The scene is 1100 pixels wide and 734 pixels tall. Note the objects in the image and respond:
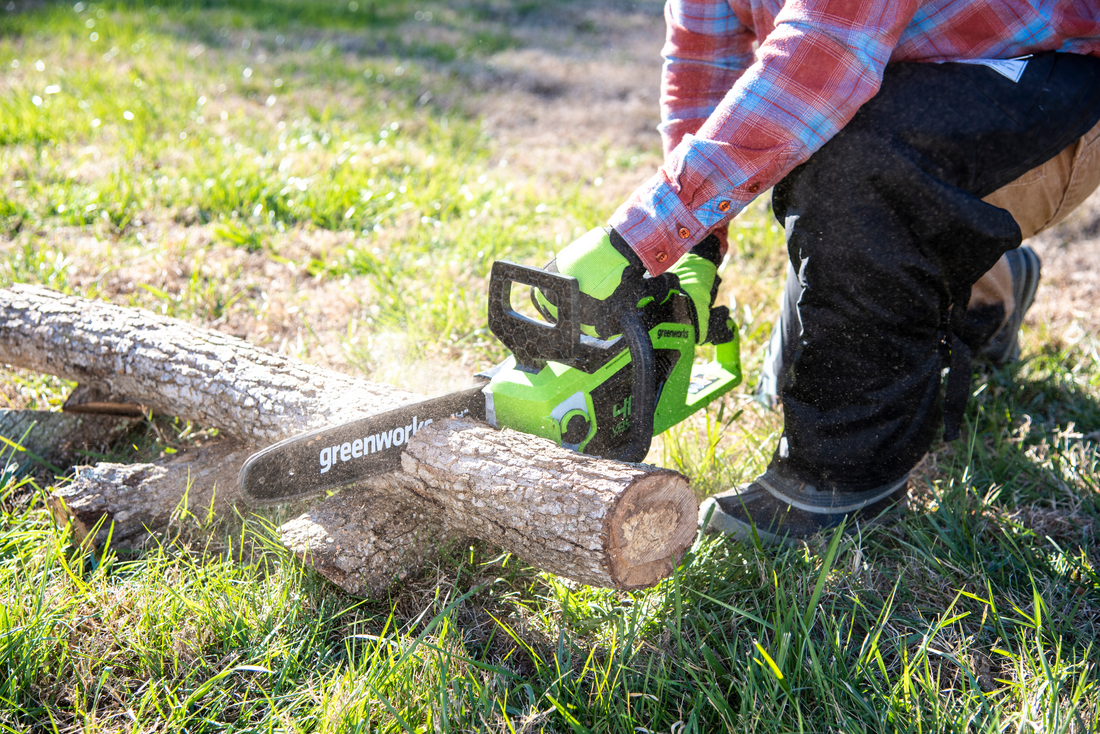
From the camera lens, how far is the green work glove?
207cm

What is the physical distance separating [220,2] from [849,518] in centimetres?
929

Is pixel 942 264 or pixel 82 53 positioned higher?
pixel 82 53

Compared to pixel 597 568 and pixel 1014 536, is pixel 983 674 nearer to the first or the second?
pixel 1014 536

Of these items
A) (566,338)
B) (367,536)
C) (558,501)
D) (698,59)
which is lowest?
(367,536)

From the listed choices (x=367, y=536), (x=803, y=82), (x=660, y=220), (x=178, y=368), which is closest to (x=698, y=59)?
(x=803, y=82)

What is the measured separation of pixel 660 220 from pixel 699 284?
376 millimetres

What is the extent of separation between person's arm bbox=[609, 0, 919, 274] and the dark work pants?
15 cm

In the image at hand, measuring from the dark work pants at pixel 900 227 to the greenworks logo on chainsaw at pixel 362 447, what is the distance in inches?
41.9

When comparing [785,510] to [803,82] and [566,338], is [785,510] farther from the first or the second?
[803,82]

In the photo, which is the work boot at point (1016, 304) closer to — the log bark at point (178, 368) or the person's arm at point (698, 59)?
the person's arm at point (698, 59)

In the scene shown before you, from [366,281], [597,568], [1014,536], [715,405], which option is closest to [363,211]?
[366,281]

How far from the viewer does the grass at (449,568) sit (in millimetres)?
1559

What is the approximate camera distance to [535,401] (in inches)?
71.9

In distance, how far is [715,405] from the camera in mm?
2828
